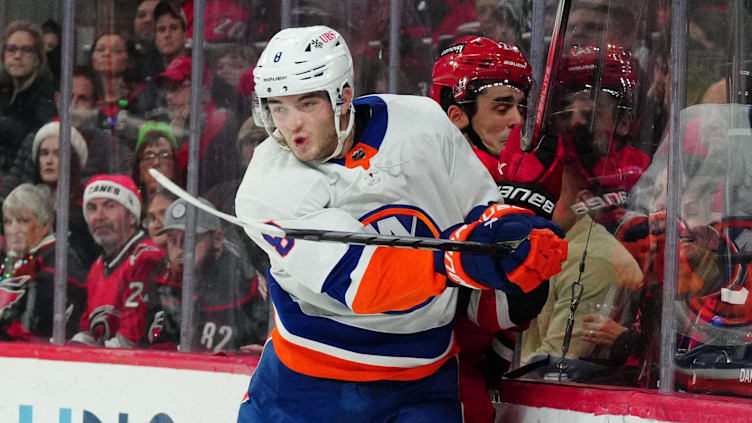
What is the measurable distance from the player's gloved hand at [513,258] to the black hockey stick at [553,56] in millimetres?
409

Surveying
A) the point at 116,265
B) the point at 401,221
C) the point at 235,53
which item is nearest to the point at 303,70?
the point at 401,221

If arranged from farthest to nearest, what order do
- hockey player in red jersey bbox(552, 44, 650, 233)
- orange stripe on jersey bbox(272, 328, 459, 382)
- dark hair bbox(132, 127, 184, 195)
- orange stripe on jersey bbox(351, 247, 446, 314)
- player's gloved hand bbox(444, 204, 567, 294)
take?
1. dark hair bbox(132, 127, 184, 195)
2. hockey player in red jersey bbox(552, 44, 650, 233)
3. orange stripe on jersey bbox(272, 328, 459, 382)
4. orange stripe on jersey bbox(351, 247, 446, 314)
5. player's gloved hand bbox(444, 204, 567, 294)

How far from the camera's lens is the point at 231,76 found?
11.1ft

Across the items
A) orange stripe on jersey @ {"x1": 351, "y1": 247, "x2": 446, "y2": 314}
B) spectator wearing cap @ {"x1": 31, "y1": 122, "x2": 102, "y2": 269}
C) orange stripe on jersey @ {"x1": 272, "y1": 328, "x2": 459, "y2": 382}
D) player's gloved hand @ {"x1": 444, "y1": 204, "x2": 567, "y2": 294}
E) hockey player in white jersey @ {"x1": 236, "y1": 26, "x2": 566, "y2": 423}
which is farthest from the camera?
spectator wearing cap @ {"x1": 31, "y1": 122, "x2": 102, "y2": 269}

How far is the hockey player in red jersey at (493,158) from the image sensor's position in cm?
241

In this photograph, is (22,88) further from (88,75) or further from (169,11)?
(169,11)

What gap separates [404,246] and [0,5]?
233 centimetres

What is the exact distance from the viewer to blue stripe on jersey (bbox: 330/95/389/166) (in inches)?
93.0

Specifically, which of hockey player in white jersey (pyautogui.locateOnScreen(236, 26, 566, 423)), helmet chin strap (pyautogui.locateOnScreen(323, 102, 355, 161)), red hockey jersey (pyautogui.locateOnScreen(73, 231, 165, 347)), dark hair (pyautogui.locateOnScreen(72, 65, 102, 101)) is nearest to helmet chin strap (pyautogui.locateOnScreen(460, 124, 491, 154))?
hockey player in white jersey (pyautogui.locateOnScreen(236, 26, 566, 423))

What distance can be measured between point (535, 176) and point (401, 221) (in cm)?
29

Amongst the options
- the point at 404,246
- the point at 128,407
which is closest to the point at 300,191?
the point at 404,246

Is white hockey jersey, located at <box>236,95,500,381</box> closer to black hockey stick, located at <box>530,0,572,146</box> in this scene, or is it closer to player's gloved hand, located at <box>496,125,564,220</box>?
player's gloved hand, located at <box>496,125,564,220</box>

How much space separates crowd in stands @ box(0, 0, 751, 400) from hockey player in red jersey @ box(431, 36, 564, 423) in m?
0.10

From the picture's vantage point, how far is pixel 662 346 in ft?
7.73
